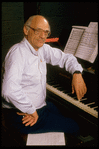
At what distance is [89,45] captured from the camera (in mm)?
1598

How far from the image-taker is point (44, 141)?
1.22m

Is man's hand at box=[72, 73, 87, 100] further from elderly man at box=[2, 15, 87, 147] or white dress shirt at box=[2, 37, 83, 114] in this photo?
white dress shirt at box=[2, 37, 83, 114]

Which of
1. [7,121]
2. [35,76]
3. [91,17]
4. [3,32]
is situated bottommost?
[7,121]

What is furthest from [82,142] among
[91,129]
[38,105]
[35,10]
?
[35,10]

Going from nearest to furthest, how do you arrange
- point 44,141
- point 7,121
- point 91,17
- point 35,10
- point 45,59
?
point 44,141
point 7,121
point 45,59
point 91,17
point 35,10

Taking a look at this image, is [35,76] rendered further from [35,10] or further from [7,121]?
[35,10]

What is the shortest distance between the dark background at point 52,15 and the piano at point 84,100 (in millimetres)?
697

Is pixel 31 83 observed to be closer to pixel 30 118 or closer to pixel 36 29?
pixel 30 118

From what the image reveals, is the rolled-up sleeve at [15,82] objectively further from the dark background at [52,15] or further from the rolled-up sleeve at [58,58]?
the dark background at [52,15]

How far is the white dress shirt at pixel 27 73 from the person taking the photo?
1.23 meters

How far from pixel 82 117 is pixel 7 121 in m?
0.83

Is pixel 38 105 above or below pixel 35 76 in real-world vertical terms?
below

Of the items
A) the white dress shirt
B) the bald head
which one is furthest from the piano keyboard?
the bald head

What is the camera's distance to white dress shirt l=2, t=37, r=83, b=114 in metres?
1.23
